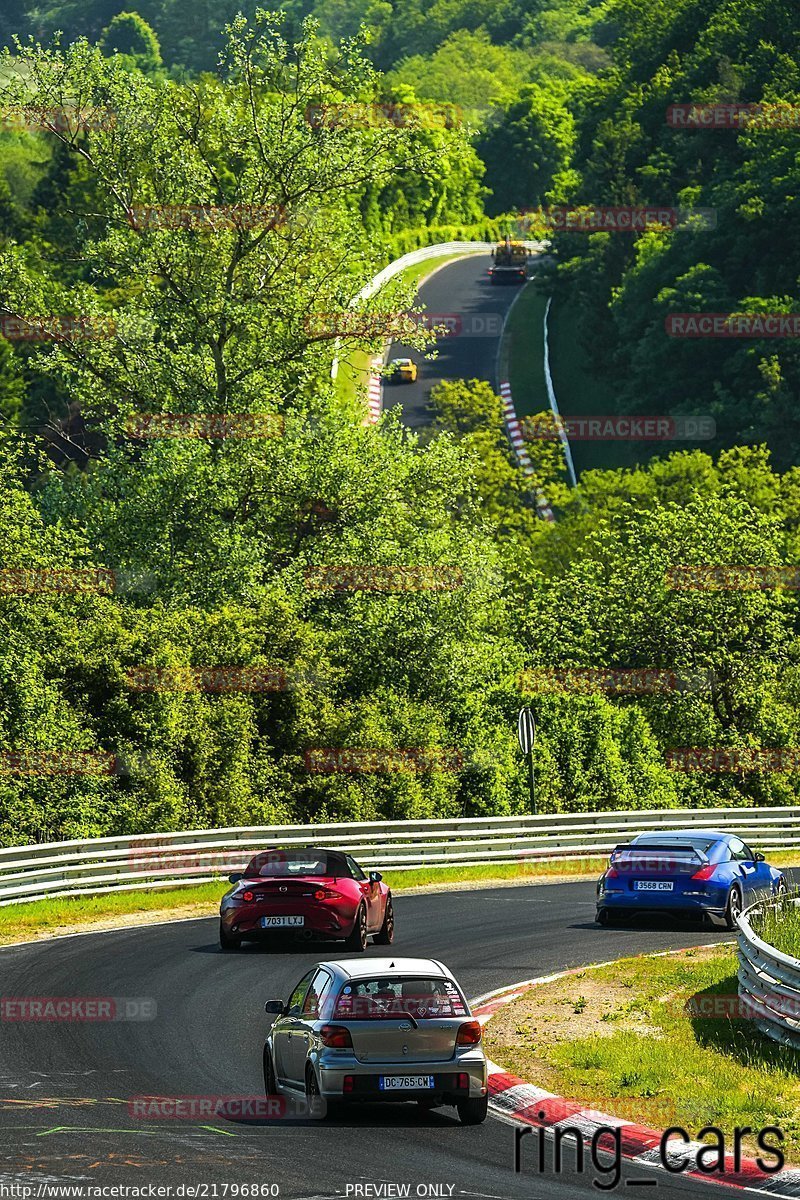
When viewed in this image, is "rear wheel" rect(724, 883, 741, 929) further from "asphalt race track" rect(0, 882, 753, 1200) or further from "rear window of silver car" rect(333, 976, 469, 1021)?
"rear window of silver car" rect(333, 976, 469, 1021)

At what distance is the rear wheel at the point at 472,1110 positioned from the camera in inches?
460

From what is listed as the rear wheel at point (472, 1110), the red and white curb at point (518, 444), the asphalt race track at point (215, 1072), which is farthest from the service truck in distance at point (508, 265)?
the rear wheel at point (472, 1110)

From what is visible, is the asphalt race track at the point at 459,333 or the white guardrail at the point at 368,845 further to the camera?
the asphalt race track at the point at 459,333

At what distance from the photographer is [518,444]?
285 feet

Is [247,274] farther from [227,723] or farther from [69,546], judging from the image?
[227,723]

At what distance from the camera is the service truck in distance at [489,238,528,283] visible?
114 metres

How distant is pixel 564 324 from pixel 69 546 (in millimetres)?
75323

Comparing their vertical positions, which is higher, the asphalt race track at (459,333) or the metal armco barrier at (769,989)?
the asphalt race track at (459,333)

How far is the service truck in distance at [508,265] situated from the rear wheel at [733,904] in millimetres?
93879

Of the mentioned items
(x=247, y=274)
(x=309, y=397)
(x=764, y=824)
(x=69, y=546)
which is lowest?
(x=764, y=824)

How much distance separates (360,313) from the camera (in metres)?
42.9

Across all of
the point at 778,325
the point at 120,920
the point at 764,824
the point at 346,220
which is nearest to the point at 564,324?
the point at 778,325

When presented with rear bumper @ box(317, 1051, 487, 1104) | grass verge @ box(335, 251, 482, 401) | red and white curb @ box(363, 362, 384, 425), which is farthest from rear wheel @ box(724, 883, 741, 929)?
red and white curb @ box(363, 362, 384, 425)

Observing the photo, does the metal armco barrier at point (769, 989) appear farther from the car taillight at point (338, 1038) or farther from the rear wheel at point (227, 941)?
the rear wheel at point (227, 941)
